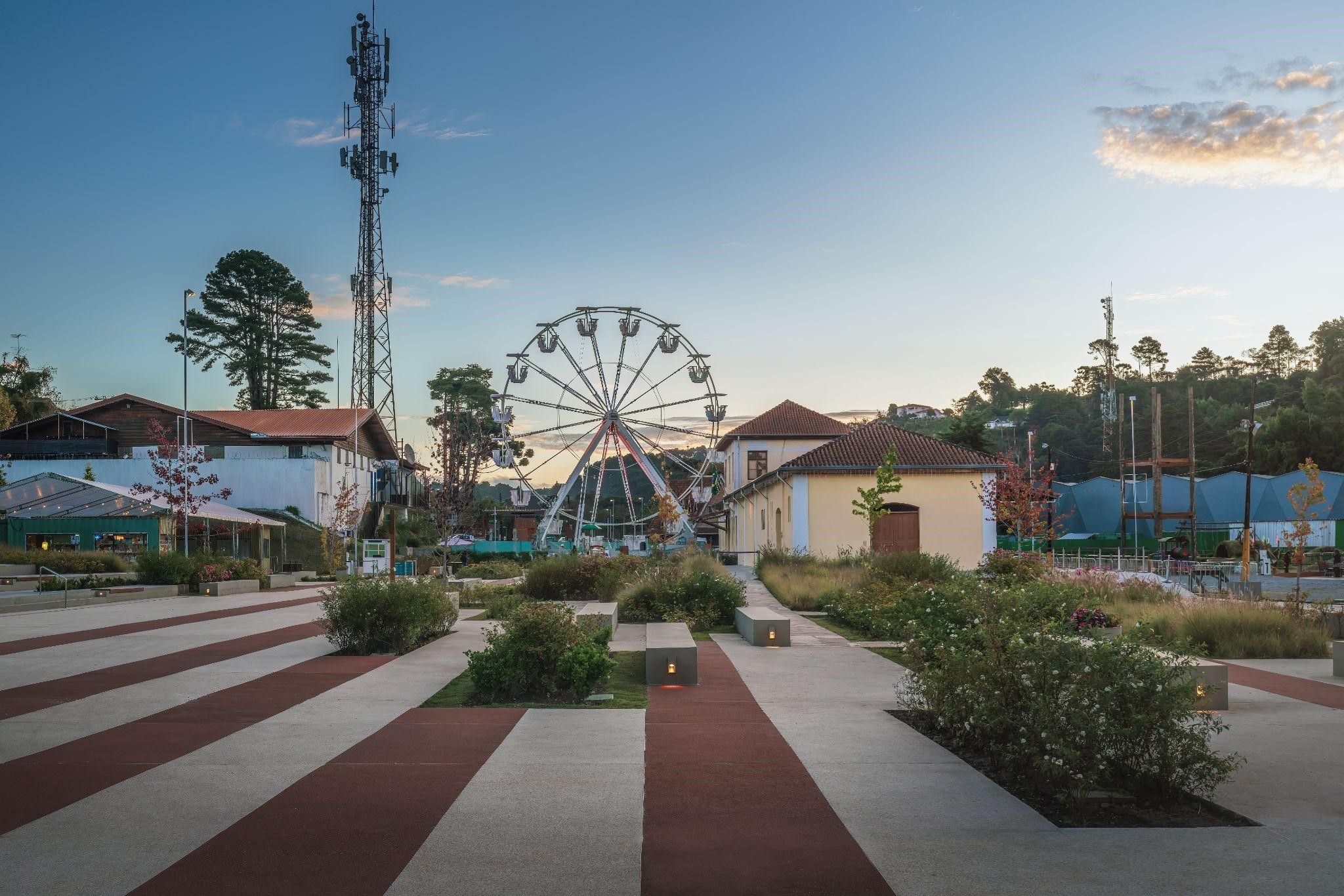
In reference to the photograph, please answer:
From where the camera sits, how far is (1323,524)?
167 ft

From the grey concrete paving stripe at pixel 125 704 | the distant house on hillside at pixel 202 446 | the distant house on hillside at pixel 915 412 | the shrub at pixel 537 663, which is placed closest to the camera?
the grey concrete paving stripe at pixel 125 704

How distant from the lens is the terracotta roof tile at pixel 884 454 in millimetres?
38719

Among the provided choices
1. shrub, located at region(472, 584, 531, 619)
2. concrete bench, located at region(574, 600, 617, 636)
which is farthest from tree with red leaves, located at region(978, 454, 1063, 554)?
concrete bench, located at region(574, 600, 617, 636)

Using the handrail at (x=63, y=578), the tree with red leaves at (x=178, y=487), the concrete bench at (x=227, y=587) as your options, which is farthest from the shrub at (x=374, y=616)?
the tree with red leaves at (x=178, y=487)

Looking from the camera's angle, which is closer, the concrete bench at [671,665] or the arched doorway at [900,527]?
the concrete bench at [671,665]

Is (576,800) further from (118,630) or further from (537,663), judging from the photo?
(118,630)

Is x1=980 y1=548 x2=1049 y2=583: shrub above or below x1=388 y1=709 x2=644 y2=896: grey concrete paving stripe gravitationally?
above

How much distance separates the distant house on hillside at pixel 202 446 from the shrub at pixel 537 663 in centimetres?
4073

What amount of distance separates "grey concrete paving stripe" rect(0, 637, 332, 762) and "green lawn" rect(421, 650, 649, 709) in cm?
246

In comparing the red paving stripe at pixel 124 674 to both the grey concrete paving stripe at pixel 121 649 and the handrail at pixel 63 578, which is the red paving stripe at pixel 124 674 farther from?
the handrail at pixel 63 578

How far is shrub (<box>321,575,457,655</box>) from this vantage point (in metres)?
13.9

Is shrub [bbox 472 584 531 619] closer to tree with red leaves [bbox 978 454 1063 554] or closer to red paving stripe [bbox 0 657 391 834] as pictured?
red paving stripe [bbox 0 657 391 834]

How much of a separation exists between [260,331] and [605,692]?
235 ft

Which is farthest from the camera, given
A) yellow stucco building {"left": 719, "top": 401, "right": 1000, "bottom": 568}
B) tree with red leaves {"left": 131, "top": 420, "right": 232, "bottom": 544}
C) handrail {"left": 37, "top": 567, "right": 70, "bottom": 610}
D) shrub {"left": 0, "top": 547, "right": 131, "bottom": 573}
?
yellow stucco building {"left": 719, "top": 401, "right": 1000, "bottom": 568}
